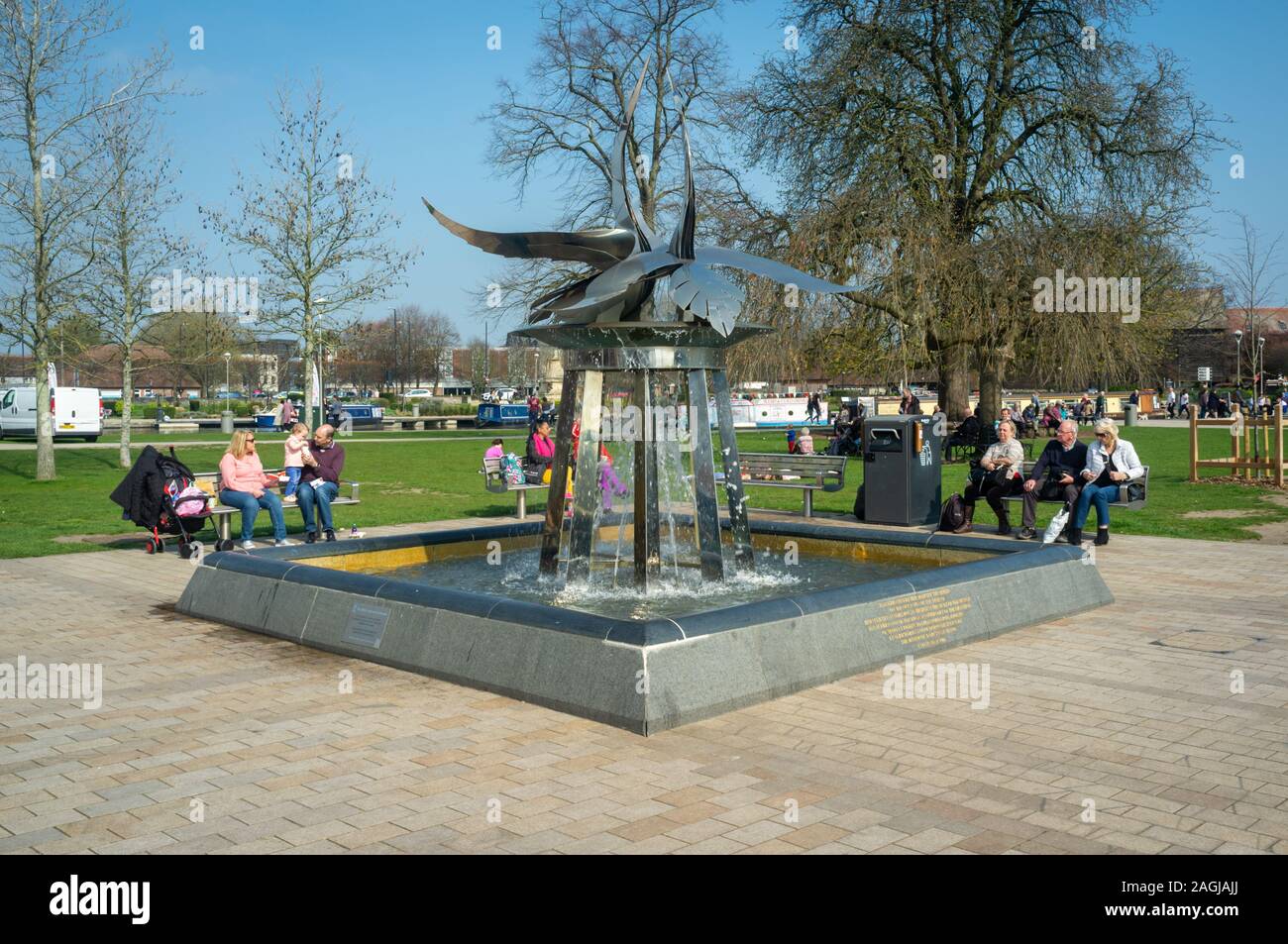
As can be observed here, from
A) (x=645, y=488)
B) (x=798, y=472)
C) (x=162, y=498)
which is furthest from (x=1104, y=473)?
(x=162, y=498)

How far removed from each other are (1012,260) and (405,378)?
81.6 meters

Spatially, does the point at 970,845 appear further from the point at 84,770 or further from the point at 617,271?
the point at 617,271

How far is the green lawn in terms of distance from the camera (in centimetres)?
1584

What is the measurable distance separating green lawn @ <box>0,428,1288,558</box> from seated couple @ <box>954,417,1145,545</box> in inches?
83.9

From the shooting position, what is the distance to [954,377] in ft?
96.6

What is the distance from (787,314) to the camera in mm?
26984

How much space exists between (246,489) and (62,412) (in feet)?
104

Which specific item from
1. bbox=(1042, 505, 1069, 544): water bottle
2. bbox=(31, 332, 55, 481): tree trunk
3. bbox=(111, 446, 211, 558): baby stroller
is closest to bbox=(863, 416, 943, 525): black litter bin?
bbox=(1042, 505, 1069, 544): water bottle

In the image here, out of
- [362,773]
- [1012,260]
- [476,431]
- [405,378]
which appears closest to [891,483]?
[362,773]

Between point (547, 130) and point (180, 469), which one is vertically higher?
point (547, 130)

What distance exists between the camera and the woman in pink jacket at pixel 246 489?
1334 centimetres

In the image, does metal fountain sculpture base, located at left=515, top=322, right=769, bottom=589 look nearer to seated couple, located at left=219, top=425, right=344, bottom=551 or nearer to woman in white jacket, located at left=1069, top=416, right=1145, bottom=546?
seated couple, located at left=219, top=425, right=344, bottom=551

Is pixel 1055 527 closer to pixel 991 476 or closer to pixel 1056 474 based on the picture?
pixel 1056 474

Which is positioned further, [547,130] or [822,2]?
[547,130]
